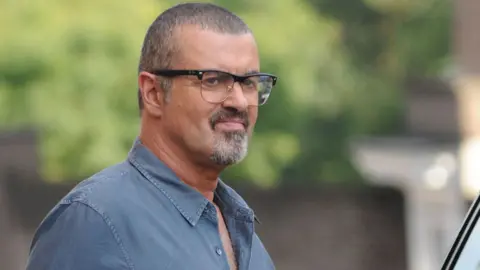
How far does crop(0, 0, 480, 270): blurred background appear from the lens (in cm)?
1085

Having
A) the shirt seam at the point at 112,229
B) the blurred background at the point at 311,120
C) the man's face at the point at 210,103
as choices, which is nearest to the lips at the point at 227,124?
Result: the man's face at the point at 210,103

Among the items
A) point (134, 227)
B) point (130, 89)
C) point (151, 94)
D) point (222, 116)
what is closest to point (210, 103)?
point (222, 116)

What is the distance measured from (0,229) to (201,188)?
29.7 ft

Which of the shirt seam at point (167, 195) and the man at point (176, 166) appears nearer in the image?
the man at point (176, 166)

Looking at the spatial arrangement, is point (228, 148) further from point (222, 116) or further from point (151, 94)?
point (151, 94)

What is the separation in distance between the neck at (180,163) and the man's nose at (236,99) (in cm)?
13

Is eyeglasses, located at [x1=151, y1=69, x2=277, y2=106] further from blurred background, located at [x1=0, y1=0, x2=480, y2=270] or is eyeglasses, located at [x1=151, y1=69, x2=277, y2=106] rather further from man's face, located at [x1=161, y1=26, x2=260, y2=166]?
blurred background, located at [x1=0, y1=0, x2=480, y2=270]

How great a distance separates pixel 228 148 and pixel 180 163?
0.11m

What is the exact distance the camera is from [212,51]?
7.14 feet

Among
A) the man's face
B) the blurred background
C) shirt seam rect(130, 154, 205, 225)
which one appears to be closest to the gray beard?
the man's face

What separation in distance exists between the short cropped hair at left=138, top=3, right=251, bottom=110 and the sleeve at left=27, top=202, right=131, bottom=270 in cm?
31

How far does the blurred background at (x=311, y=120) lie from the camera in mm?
10852

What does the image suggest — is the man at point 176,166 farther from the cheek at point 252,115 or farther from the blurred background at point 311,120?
the blurred background at point 311,120

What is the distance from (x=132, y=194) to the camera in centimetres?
214
